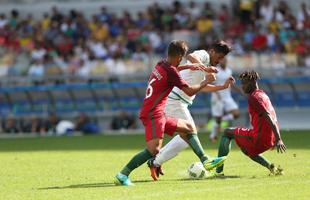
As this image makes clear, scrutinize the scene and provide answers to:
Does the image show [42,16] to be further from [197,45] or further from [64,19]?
[197,45]

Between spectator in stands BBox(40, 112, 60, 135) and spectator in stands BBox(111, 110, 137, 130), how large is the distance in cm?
214

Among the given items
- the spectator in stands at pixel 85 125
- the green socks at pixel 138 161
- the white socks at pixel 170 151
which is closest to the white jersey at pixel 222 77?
the spectator in stands at pixel 85 125

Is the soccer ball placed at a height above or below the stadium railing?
above

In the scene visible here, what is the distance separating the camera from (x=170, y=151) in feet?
45.6

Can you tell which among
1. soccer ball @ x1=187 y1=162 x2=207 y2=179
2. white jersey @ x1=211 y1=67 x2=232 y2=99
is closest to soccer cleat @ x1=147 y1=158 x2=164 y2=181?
soccer ball @ x1=187 y1=162 x2=207 y2=179

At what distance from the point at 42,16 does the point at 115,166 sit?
23.6 meters

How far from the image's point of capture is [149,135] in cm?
1285

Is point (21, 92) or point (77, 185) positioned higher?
point (77, 185)

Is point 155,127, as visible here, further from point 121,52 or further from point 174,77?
point 121,52

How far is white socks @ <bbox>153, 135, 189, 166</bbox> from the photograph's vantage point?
45.2 ft

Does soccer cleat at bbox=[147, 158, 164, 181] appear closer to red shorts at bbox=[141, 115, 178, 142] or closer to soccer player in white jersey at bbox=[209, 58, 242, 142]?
red shorts at bbox=[141, 115, 178, 142]

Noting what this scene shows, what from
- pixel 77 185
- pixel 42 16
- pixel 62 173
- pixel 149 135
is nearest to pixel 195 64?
pixel 149 135

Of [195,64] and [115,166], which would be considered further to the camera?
[115,166]

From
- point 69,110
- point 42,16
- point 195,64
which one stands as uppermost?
point 195,64
